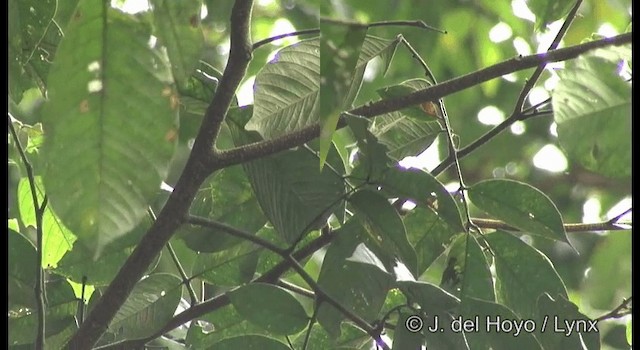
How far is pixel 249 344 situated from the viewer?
0.61 m

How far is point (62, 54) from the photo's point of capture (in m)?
0.49

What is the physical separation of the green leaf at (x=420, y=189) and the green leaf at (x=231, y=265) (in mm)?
147

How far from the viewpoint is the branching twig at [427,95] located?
1.76 feet

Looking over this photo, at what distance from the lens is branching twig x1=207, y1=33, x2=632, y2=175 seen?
21.1 inches

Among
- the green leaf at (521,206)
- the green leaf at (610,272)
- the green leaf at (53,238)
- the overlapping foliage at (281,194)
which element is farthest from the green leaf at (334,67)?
the green leaf at (610,272)

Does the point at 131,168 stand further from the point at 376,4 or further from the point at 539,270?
the point at 376,4

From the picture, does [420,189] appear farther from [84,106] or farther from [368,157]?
[84,106]

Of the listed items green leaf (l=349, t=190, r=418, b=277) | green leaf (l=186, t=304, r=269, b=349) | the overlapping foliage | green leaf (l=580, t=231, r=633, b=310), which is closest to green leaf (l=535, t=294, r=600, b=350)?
the overlapping foliage

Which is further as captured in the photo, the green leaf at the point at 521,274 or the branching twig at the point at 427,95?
the green leaf at the point at 521,274

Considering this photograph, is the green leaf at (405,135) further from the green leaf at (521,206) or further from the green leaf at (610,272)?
the green leaf at (610,272)

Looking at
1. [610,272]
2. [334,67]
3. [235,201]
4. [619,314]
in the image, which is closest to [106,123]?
[334,67]

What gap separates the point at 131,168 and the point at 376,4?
3.70 ft

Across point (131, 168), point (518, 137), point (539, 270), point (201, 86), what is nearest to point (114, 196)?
point (131, 168)

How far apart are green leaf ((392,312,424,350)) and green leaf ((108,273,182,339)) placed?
166mm
